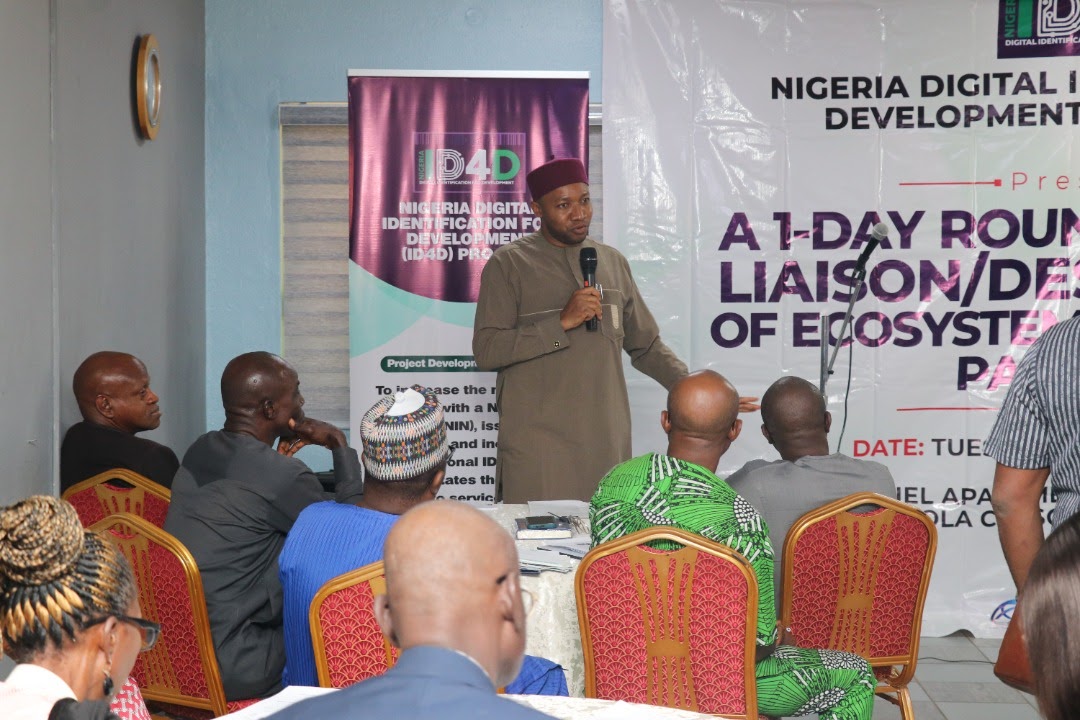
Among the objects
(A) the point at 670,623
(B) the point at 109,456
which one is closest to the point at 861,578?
(A) the point at 670,623

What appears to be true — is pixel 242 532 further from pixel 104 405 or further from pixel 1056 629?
pixel 1056 629

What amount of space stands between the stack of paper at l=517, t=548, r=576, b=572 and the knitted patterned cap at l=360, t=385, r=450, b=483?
0.42 m

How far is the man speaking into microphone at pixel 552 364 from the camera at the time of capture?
4.59 metres

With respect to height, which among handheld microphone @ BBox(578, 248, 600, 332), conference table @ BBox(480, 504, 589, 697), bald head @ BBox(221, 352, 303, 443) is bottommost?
conference table @ BBox(480, 504, 589, 697)

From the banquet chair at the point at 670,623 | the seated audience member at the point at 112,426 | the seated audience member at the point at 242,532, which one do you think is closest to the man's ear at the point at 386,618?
the banquet chair at the point at 670,623

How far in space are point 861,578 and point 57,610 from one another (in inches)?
85.9

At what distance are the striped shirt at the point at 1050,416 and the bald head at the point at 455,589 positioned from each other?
1573 mm

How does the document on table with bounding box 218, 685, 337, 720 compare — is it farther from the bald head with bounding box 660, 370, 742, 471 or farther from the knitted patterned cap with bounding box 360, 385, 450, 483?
the bald head with bounding box 660, 370, 742, 471

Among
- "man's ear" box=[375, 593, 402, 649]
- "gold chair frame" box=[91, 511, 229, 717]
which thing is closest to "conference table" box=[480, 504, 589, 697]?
"gold chair frame" box=[91, 511, 229, 717]

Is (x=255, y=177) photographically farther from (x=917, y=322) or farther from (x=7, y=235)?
(x=917, y=322)

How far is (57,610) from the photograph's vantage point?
155 cm

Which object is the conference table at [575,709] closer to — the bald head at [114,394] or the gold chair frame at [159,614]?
the gold chair frame at [159,614]

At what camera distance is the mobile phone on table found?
321 cm

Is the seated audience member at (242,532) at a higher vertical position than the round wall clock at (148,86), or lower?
lower
